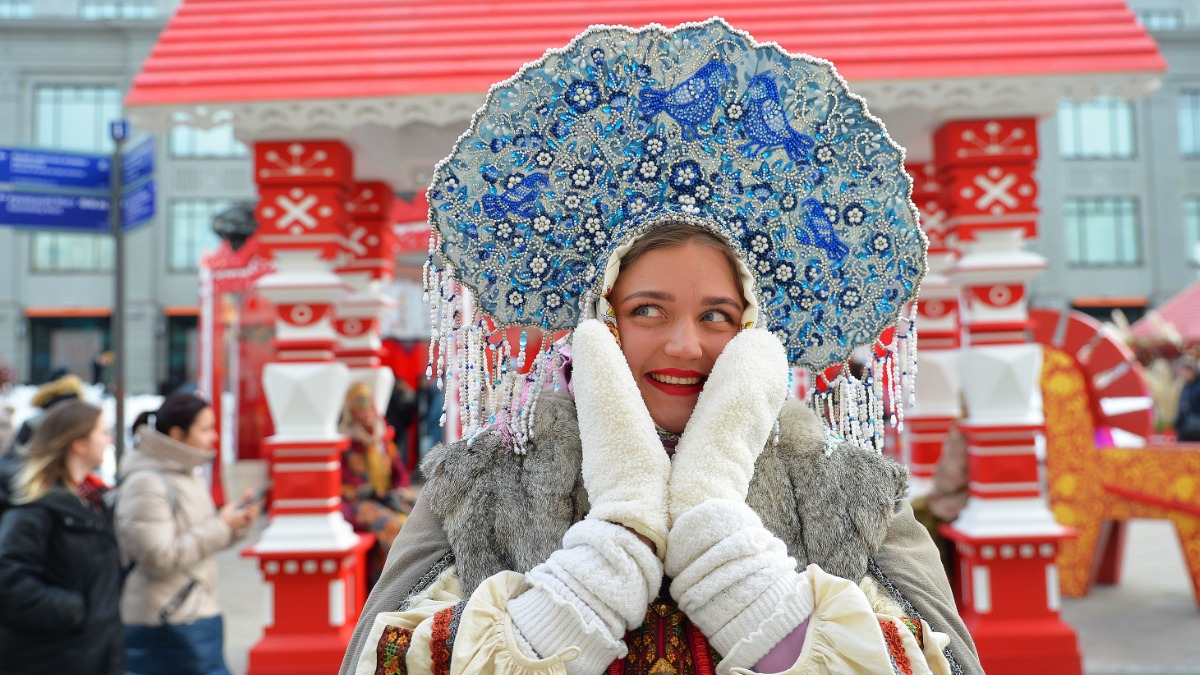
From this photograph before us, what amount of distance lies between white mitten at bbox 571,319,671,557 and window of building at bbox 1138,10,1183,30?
26177mm

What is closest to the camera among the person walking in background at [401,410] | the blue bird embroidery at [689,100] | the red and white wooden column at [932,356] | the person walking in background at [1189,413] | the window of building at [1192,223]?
the blue bird embroidery at [689,100]

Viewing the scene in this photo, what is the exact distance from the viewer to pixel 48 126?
21.0 meters

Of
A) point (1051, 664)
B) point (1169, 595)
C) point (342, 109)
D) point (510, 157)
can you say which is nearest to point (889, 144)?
point (510, 157)

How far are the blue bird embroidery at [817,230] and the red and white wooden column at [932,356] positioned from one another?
190 inches

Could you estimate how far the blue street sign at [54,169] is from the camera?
470 centimetres

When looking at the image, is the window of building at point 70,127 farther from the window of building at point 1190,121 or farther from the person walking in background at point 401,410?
the window of building at point 1190,121

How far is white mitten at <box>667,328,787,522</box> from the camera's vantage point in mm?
1663

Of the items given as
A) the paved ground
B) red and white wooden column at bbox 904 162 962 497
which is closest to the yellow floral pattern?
the paved ground

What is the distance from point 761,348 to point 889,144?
1.64 feet

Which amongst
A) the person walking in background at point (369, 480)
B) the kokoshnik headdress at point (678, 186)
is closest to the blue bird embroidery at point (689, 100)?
the kokoshnik headdress at point (678, 186)

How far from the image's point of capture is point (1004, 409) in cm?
504

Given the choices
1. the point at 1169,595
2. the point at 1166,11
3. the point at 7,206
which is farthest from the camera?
the point at 1166,11

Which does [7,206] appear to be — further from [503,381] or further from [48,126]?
[48,126]

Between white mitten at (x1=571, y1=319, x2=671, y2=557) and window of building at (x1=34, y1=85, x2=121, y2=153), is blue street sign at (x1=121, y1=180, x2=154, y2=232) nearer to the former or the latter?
white mitten at (x1=571, y1=319, x2=671, y2=557)
